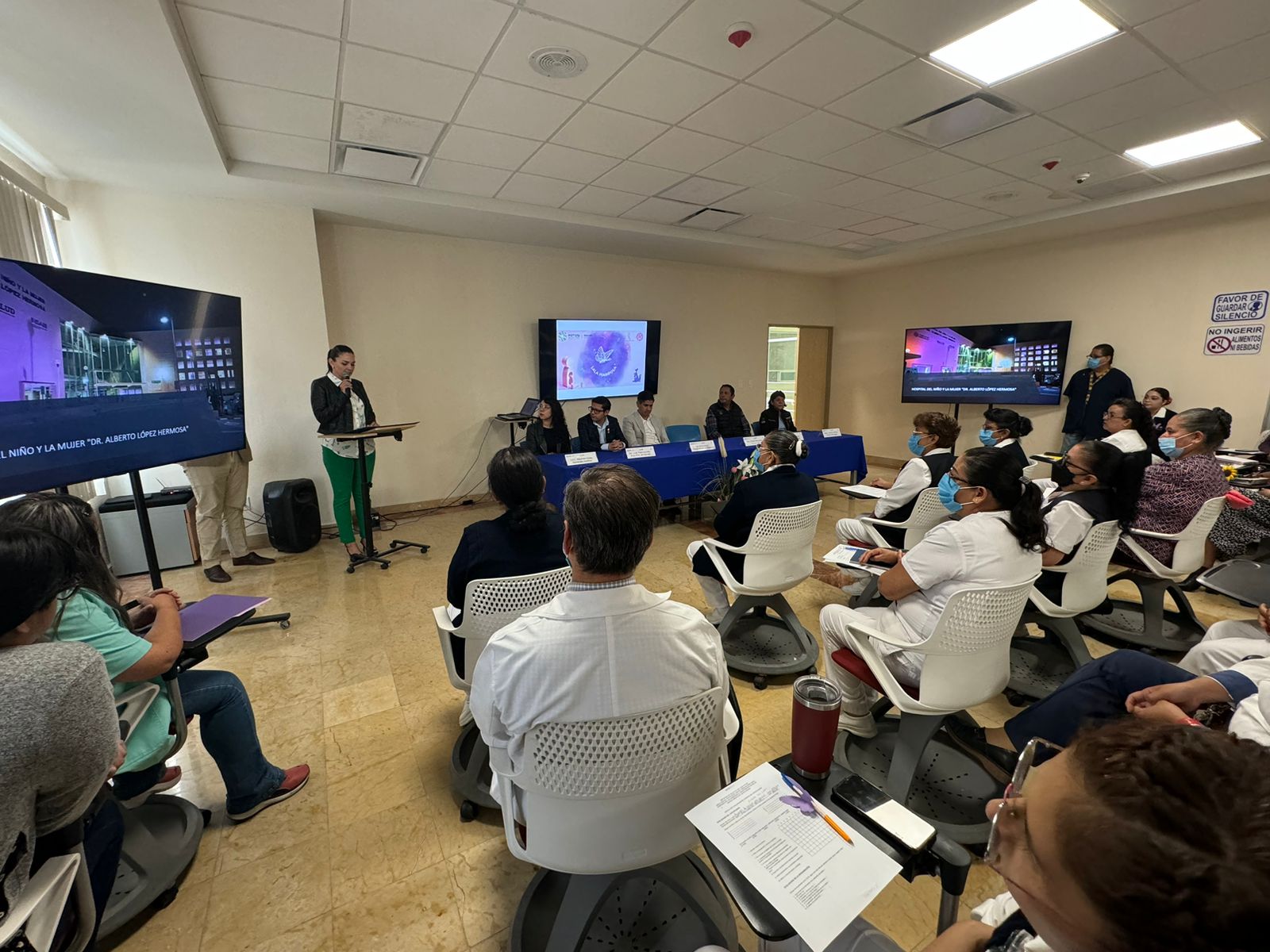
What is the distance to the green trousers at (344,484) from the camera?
403 cm

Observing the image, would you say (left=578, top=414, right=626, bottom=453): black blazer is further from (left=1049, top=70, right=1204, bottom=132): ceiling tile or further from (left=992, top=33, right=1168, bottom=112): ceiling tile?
(left=1049, top=70, right=1204, bottom=132): ceiling tile

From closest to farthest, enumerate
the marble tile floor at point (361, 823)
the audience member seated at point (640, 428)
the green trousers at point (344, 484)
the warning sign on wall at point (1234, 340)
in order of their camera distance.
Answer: the marble tile floor at point (361, 823), the green trousers at point (344, 484), the warning sign on wall at point (1234, 340), the audience member seated at point (640, 428)

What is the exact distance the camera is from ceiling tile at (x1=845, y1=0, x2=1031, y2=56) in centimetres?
212

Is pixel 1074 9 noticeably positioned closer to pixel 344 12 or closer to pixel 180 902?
pixel 344 12

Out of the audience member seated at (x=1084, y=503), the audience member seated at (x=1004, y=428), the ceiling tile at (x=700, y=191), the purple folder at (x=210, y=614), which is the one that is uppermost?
the ceiling tile at (x=700, y=191)

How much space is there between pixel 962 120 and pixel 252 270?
5.16 metres

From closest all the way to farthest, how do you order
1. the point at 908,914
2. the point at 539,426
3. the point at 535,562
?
the point at 908,914 → the point at 535,562 → the point at 539,426

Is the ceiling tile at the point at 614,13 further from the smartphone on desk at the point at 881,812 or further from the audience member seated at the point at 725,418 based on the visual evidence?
the audience member seated at the point at 725,418

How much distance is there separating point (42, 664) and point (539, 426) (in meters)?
4.54

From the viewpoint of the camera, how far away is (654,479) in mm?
4250

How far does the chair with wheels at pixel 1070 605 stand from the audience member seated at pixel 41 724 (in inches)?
120

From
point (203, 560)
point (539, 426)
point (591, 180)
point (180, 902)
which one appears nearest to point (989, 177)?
point (591, 180)

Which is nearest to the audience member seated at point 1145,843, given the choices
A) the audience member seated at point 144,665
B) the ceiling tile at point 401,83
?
the audience member seated at point 144,665

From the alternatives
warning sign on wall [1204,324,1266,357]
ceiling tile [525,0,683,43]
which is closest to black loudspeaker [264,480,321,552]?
ceiling tile [525,0,683,43]
